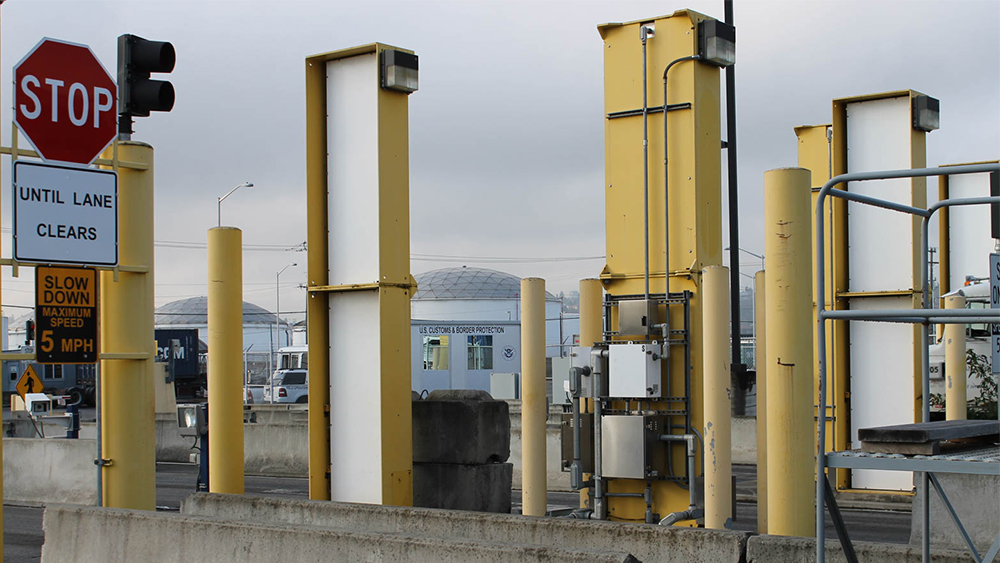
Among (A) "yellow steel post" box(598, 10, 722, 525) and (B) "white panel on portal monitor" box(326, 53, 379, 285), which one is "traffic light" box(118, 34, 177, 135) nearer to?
(B) "white panel on portal monitor" box(326, 53, 379, 285)

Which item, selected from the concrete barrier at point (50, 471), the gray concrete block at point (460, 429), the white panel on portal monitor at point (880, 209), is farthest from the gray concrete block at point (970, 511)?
the concrete barrier at point (50, 471)

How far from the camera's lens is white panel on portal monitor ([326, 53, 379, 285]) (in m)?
10.5

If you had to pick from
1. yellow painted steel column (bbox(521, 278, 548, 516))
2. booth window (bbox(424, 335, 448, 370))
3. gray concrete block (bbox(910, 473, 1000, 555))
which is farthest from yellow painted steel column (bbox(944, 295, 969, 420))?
booth window (bbox(424, 335, 448, 370))

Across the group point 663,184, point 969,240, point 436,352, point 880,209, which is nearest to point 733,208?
point 969,240

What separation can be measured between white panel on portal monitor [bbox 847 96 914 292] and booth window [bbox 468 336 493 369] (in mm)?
40733

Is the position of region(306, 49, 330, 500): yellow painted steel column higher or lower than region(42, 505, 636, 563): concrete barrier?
higher

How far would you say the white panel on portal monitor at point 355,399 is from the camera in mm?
10320

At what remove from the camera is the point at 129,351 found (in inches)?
368

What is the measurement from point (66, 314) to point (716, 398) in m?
5.56

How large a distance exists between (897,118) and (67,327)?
10.3m

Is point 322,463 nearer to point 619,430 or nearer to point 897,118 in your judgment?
point 619,430

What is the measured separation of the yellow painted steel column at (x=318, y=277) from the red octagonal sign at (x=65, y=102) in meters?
2.32

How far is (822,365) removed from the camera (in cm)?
497

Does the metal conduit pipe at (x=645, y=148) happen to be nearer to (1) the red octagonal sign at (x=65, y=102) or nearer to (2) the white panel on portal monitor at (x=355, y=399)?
(2) the white panel on portal monitor at (x=355, y=399)
